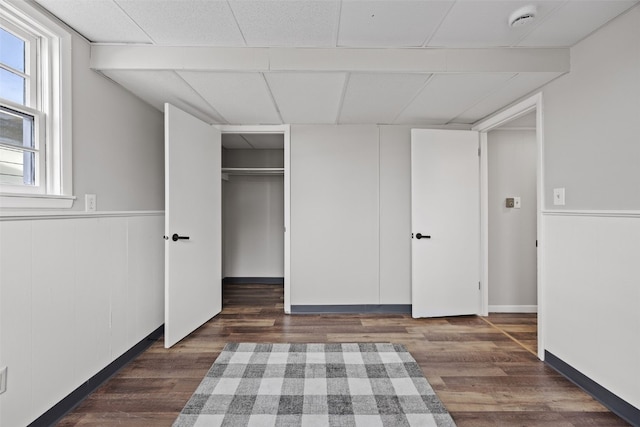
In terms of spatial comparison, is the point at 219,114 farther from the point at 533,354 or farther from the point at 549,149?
the point at 533,354

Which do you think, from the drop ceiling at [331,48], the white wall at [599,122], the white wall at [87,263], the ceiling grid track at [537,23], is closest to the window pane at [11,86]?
the white wall at [87,263]

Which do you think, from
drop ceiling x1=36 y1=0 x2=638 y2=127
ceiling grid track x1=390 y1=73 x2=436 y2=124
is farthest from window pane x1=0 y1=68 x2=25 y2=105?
ceiling grid track x1=390 y1=73 x2=436 y2=124

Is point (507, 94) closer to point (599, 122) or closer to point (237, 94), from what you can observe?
point (599, 122)

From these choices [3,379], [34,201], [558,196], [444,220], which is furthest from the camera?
[444,220]

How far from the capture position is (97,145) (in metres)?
2.04

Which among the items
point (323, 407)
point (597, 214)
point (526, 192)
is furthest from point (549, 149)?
point (323, 407)

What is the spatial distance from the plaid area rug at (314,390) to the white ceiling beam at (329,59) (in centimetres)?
204

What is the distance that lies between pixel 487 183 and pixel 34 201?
3644mm

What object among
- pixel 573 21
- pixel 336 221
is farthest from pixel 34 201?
pixel 573 21

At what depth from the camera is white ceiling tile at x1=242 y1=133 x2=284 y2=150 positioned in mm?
3781

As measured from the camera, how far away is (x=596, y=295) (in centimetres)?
186

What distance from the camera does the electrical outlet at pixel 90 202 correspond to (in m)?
1.92

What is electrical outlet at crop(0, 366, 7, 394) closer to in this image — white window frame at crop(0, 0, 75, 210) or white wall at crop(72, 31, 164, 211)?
white window frame at crop(0, 0, 75, 210)

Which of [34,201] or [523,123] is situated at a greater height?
[523,123]
